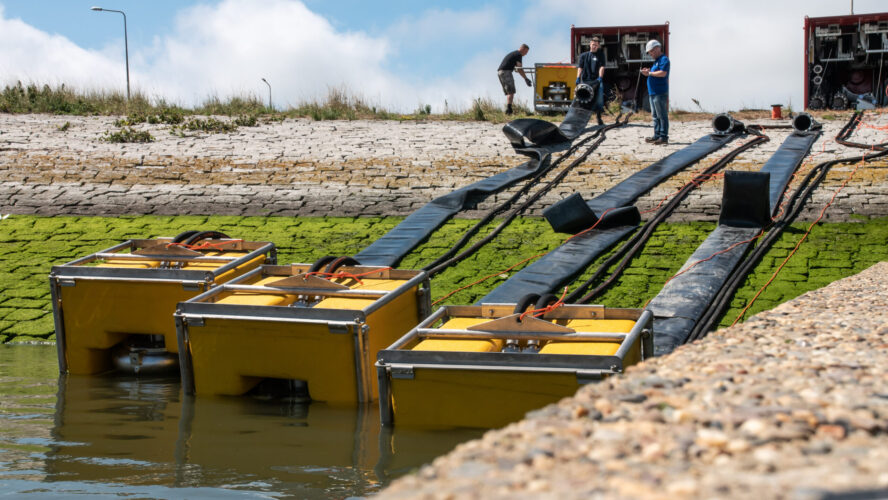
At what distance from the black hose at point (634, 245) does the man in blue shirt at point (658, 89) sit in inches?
74.1

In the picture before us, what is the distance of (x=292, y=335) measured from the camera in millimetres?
6148

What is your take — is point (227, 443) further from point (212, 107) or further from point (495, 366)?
point (212, 107)

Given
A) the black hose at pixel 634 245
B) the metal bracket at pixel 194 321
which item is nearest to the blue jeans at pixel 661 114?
the black hose at pixel 634 245

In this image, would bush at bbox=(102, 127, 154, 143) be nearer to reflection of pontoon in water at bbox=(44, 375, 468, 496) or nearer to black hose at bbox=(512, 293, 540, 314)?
reflection of pontoon in water at bbox=(44, 375, 468, 496)

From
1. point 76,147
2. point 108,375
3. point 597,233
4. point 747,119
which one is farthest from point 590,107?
point 108,375

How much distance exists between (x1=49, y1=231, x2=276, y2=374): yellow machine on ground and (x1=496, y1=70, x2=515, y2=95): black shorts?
48.9ft

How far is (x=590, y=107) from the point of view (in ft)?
63.1

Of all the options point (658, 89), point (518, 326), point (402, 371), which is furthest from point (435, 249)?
point (658, 89)

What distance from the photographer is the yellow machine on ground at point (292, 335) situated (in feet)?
20.0

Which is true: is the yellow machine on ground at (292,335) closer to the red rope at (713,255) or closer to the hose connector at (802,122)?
the red rope at (713,255)

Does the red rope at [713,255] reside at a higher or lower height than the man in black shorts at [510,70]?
lower

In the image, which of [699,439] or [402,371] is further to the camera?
[402,371]

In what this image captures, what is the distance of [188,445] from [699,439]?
13.0 ft

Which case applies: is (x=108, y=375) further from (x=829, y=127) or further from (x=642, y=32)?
(x=642, y=32)
